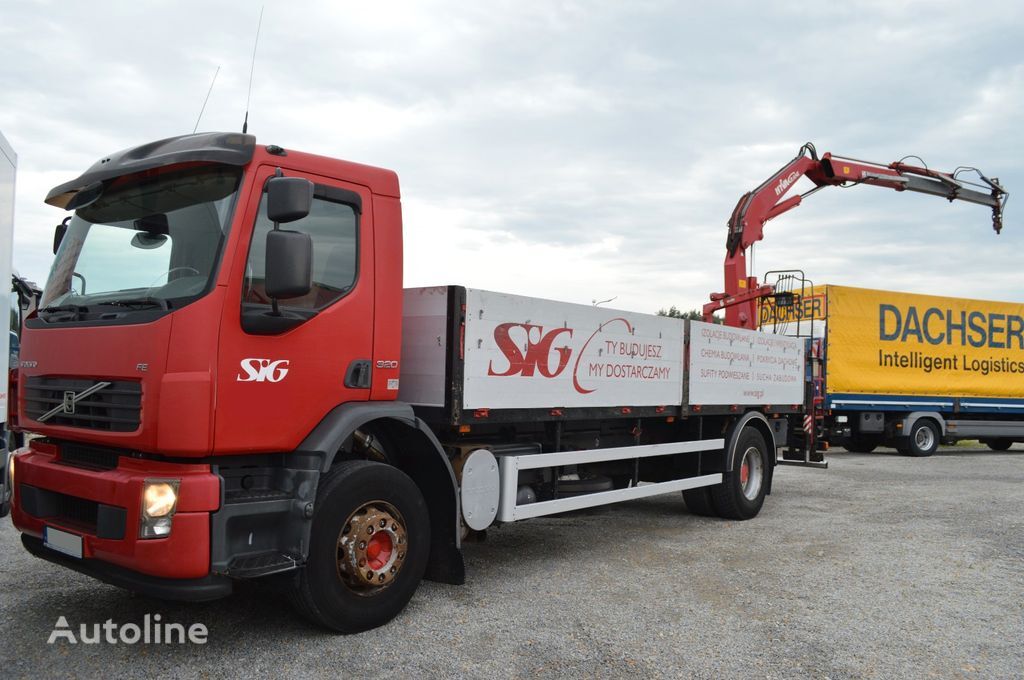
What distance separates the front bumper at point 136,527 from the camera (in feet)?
13.1

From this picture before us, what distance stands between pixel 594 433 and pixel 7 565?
4765mm

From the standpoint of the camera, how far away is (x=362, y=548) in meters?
4.75

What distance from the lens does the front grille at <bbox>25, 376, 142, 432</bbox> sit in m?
4.18

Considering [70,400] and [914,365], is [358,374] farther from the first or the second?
[914,365]

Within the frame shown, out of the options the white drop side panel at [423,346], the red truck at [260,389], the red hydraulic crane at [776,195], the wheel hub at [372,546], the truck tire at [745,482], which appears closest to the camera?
the red truck at [260,389]

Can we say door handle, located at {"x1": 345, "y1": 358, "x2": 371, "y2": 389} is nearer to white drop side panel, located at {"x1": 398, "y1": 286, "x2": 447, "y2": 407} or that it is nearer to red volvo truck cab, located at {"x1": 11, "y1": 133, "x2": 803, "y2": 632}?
red volvo truck cab, located at {"x1": 11, "y1": 133, "x2": 803, "y2": 632}

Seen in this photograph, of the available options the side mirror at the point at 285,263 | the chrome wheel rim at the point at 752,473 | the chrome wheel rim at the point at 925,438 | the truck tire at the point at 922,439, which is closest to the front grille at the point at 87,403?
the side mirror at the point at 285,263

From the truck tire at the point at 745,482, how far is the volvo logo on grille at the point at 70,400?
6382 millimetres

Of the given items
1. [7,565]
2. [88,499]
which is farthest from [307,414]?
[7,565]

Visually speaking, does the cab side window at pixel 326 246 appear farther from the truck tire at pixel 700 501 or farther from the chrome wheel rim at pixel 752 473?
the chrome wheel rim at pixel 752 473

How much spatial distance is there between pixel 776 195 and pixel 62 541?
40.1 feet

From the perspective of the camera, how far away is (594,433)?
7348 millimetres

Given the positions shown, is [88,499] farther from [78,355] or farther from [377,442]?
[377,442]

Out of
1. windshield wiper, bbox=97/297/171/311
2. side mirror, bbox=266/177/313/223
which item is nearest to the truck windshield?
windshield wiper, bbox=97/297/171/311
